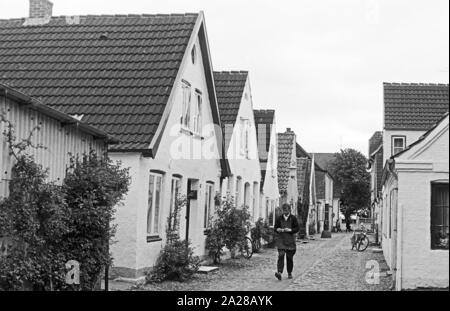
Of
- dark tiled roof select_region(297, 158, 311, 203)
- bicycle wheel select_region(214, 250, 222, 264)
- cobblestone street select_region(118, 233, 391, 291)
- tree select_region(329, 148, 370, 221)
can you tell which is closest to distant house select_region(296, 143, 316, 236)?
dark tiled roof select_region(297, 158, 311, 203)

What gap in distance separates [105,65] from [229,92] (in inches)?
318

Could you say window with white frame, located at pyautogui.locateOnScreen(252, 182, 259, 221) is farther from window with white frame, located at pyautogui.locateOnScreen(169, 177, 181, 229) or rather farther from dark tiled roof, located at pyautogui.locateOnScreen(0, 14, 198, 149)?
dark tiled roof, located at pyautogui.locateOnScreen(0, 14, 198, 149)

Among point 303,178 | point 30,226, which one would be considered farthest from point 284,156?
point 30,226

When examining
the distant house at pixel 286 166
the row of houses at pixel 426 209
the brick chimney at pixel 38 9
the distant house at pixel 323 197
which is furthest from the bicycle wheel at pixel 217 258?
the distant house at pixel 323 197

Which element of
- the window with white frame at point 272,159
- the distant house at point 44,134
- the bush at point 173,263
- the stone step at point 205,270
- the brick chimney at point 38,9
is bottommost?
the stone step at point 205,270

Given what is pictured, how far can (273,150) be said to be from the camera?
28.0m

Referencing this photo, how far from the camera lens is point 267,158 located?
26.6 metres

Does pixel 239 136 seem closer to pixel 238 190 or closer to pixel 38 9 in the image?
pixel 238 190

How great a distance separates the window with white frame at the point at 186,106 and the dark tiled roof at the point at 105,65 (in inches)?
37.0

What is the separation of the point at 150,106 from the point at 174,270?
3139mm

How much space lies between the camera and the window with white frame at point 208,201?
17.1 m

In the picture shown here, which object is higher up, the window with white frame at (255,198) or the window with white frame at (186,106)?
the window with white frame at (186,106)

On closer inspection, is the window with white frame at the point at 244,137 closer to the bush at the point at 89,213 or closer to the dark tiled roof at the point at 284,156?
the dark tiled roof at the point at 284,156
